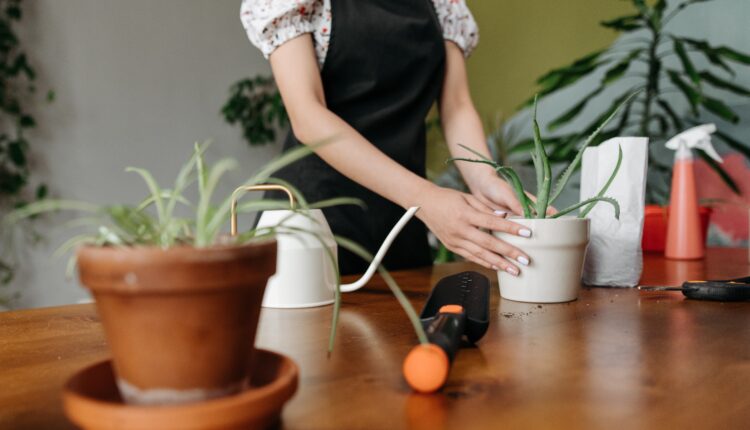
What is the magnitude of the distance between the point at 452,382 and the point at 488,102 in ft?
9.37

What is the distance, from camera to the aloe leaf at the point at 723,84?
2.17 metres

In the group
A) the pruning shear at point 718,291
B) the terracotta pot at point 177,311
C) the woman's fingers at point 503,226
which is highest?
the terracotta pot at point 177,311

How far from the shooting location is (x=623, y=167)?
1.03 metres

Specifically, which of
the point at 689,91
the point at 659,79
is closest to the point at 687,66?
the point at 689,91

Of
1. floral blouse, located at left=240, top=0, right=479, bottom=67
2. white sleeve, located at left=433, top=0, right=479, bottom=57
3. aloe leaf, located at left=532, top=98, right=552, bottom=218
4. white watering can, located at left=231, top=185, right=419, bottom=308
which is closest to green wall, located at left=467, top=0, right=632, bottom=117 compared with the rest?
white sleeve, located at left=433, top=0, right=479, bottom=57

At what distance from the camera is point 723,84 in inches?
86.3

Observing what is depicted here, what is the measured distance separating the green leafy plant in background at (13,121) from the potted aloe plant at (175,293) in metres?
2.52

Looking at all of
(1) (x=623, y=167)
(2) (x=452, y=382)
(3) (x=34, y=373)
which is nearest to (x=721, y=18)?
(1) (x=623, y=167)

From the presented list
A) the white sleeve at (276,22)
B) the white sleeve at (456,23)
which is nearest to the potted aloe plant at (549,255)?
the white sleeve at (276,22)

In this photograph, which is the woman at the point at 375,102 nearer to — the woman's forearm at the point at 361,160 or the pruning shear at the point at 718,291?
the woman's forearm at the point at 361,160

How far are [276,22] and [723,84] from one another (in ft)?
5.35

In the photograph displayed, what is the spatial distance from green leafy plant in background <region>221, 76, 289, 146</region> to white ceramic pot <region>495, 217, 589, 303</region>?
2.54 metres

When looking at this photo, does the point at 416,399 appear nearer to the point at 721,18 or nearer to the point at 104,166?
the point at 721,18

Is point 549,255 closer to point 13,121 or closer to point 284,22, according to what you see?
point 284,22
